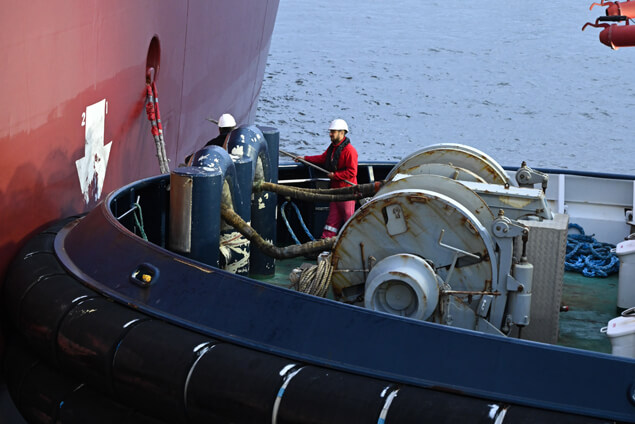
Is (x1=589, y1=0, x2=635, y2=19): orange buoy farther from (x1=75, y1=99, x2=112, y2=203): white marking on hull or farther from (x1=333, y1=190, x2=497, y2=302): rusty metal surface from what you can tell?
(x1=75, y1=99, x2=112, y2=203): white marking on hull

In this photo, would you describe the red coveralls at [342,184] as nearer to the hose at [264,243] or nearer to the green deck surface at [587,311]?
the hose at [264,243]

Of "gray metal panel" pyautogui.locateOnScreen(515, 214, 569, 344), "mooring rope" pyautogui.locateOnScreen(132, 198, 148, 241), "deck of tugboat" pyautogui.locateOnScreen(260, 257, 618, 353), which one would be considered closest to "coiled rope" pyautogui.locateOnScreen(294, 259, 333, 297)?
"deck of tugboat" pyautogui.locateOnScreen(260, 257, 618, 353)

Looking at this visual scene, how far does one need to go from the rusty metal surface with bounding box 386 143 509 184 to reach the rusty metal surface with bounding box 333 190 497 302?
102 cm

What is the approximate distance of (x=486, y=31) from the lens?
3067 centimetres

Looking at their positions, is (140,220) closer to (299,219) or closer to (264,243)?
(264,243)

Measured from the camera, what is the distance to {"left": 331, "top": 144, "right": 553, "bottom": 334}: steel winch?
13.0 feet

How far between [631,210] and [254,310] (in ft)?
14.2

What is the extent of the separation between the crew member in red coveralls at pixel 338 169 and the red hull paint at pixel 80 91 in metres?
1.38

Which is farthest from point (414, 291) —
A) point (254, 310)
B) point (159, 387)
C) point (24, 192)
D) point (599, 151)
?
point (599, 151)

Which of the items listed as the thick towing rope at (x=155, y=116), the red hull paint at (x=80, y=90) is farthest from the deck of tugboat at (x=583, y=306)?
the red hull paint at (x=80, y=90)

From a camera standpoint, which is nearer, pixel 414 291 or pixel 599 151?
pixel 414 291

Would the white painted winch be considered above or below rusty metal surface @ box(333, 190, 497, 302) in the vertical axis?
below

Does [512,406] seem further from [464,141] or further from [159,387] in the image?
[464,141]

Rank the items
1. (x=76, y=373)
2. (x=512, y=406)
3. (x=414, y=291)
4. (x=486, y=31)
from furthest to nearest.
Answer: (x=486, y=31) < (x=414, y=291) < (x=76, y=373) < (x=512, y=406)
